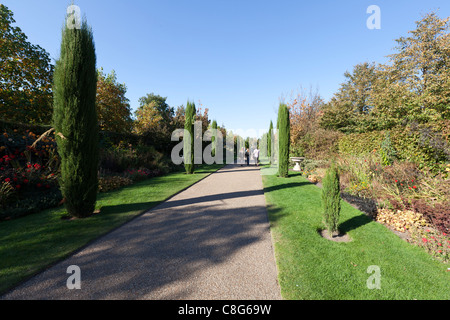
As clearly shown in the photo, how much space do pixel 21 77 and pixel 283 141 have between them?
48.0 feet

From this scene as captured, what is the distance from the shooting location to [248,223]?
431 centimetres

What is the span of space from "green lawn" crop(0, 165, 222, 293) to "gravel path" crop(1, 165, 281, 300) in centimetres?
25

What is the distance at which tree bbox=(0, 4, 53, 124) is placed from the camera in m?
8.73

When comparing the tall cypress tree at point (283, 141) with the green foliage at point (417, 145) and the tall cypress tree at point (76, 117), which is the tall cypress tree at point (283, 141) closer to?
the green foliage at point (417, 145)

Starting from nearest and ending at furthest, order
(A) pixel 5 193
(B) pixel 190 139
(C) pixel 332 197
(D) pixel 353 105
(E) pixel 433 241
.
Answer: (E) pixel 433 241, (C) pixel 332 197, (A) pixel 5 193, (B) pixel 190 139, (D) pixel 353 105

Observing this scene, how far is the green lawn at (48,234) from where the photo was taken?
264 cm

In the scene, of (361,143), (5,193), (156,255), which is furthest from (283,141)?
(5,193)

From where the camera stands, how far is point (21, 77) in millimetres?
9375

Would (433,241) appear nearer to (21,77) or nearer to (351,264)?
(351,264)

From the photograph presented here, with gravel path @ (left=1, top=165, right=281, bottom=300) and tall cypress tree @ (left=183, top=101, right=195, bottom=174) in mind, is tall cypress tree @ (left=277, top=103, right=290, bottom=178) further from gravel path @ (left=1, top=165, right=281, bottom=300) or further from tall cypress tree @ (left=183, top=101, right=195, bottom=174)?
gravel path @ (left=1, top=165, right=281, bottom=300)

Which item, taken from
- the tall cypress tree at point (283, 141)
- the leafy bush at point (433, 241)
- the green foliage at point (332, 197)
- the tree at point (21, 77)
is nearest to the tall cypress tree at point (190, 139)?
the tall cypress tree at point (283, 141)

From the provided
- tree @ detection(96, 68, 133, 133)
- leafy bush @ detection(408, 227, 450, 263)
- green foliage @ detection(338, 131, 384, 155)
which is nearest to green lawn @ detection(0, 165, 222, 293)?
leafy bush @ detection(408, 227, 450, 263)

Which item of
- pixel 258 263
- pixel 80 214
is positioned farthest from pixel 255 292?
pixel 80 214
